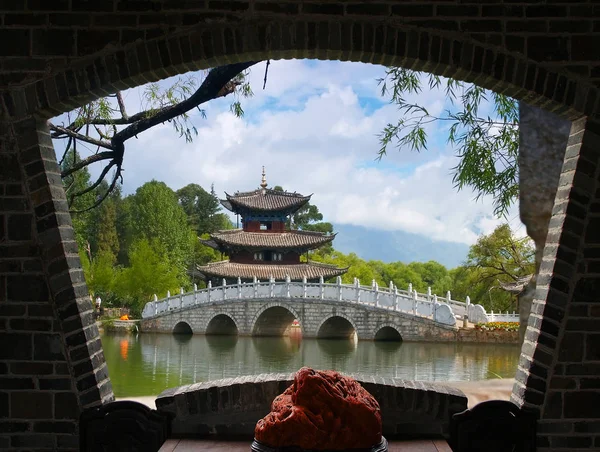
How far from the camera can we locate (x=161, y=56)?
2.58 metres

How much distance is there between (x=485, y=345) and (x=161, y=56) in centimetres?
1759

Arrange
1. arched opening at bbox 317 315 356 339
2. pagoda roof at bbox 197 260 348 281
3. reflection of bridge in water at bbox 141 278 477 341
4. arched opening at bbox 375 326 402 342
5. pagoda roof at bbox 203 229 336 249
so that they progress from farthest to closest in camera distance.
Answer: pagoda roof at bbox 197 260 348 281 → pagoda roof at bbox 203 229 336 249 → arched opening at bbox 317 315 356 339 → arched opening at bbox 375 326 402 342 → reflection of bridge in water at bbox 141 278 477 341

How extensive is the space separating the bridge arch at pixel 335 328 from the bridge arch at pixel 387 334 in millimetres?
1039

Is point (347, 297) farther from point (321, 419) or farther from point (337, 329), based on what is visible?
point (321, 419)

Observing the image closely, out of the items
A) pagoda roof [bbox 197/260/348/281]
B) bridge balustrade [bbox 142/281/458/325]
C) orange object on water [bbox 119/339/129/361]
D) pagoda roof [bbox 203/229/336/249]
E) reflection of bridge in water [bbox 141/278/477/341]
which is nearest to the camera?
orange object on water [bbox 119/339/129/361]

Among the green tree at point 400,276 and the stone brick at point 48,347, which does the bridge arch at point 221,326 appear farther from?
the stone brick at point 48,347

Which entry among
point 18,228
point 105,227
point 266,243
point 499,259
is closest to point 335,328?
point 266,243

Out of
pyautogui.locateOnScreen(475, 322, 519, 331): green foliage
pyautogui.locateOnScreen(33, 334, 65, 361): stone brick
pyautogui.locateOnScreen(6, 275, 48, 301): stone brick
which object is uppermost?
pyautogui.locateOnScreen(6, 275, 48, 301): stone brick

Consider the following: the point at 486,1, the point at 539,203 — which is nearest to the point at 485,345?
the point at 539,203

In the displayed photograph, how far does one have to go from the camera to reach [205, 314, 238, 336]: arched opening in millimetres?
23844

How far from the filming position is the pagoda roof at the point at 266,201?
24.5 meters

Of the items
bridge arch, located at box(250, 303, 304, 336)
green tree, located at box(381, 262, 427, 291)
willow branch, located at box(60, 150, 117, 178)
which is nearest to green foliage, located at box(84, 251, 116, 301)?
bridge arch, located at box(250, 303, 304, 336)

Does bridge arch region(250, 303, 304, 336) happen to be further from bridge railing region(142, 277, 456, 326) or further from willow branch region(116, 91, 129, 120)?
willow branch region(116, 91, 129, 120)

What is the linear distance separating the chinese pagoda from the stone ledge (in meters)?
21.2
